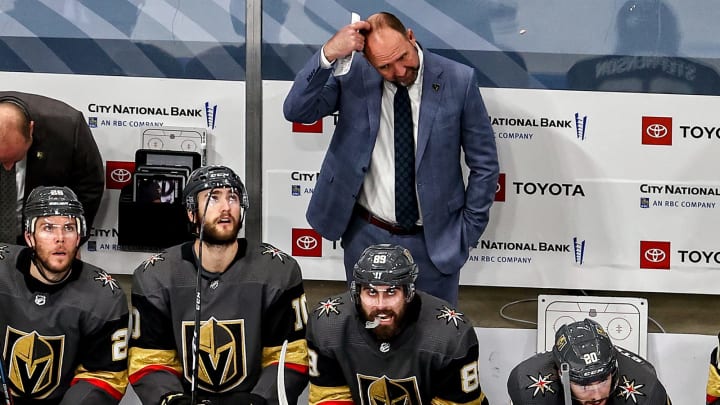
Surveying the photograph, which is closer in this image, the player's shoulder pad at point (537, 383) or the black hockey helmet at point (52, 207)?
the player's shoulder pad at point (537, 383)

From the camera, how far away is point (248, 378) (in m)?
4.04

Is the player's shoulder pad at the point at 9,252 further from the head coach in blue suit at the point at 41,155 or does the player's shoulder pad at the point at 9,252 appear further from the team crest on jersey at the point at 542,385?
the team crest on jersey at the point at 542,385

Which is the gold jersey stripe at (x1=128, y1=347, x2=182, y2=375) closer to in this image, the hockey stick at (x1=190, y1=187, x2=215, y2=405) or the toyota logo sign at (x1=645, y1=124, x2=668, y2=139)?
the hockey stick at (x1=190, y1=187, x2=215, y2=405)

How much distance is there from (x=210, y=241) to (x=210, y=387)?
483 millimetres

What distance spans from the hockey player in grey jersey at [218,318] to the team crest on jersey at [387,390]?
0.86ft

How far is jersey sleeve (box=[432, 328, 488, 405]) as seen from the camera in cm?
383

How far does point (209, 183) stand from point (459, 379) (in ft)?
3.38

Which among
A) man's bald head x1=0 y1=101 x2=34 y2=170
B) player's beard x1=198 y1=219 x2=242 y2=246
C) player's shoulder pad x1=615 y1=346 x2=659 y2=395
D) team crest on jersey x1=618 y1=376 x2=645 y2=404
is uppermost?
man's bald head x1=0 y1=101 x2=34 y2=170

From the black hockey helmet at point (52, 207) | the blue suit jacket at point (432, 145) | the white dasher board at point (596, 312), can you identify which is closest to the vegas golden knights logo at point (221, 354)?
the black hockey helmet at point (52, 207)

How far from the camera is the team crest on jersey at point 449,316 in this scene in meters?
3.88

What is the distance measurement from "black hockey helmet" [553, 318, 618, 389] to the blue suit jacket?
814 mm

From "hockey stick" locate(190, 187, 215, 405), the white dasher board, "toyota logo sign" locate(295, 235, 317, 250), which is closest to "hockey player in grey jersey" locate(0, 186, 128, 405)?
"hockey stick" locate(190, 187, 215, 405)

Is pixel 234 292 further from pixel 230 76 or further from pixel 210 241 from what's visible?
pixel 230 76

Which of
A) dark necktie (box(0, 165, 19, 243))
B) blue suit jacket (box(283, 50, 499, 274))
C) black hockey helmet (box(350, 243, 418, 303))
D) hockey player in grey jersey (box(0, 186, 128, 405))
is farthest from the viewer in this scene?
dark necktie (box(0, 165, 19, 243))
